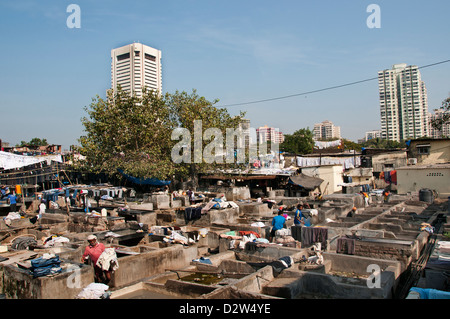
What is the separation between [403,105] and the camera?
363 ft

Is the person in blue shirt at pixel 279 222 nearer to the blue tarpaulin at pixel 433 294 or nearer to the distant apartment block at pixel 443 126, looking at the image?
the blue tarpaulin at pixel 433 294

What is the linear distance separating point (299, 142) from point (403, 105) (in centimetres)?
6450

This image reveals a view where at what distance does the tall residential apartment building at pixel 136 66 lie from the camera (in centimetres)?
14300

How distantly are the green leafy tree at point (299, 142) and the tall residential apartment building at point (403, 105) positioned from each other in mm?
52048

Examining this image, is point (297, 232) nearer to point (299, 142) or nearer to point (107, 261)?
point (107, 261)

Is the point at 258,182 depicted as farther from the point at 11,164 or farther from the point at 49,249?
the point at 49,249

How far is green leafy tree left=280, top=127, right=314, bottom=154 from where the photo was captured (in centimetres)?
6584

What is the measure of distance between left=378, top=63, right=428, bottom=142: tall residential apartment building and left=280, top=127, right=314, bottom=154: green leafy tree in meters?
52.0

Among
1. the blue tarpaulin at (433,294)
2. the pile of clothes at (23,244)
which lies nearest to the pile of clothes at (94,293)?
the pile of clothes at (23,244)

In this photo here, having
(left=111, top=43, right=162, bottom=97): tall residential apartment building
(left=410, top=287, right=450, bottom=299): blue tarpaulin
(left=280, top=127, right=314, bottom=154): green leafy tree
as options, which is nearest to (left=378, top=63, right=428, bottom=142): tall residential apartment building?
(left=280, top=127, right=314, bottom=154): green leafy tree

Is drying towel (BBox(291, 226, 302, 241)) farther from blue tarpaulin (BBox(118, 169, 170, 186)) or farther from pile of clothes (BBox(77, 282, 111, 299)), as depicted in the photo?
blue tarpaulin (BBox(118, 169, 170, 186))
